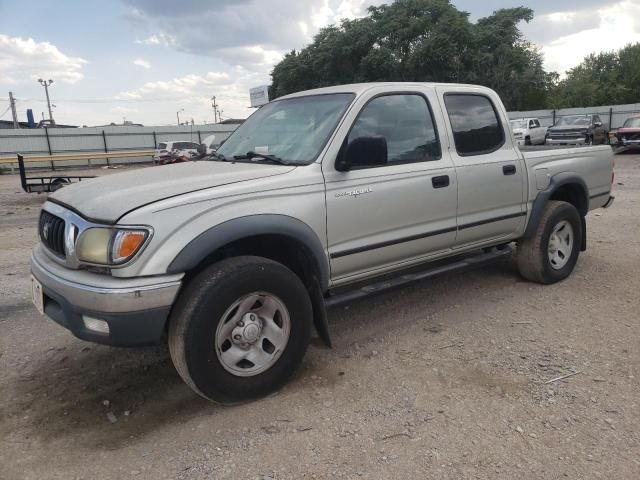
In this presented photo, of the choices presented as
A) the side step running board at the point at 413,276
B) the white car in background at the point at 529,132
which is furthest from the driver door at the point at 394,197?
the white car in background at the point at 529,132

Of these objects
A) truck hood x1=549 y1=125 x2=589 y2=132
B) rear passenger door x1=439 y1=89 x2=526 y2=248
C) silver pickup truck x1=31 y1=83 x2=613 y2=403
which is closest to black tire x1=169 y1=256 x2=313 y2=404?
silver pickup truck x1=31 y1=83 x2=613 y2=403

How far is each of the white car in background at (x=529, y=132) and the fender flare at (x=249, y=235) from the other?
85.1 ft

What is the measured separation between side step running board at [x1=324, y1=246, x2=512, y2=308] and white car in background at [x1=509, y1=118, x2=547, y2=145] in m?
24.2

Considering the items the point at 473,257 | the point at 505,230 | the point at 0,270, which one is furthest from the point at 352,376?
the point at 0,270

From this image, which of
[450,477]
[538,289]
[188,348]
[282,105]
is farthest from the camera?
[538,289]

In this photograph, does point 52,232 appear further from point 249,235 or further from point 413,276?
point 413,276

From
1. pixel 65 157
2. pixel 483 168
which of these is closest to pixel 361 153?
pixel 483 168

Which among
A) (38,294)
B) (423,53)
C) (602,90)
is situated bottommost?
(38,294)

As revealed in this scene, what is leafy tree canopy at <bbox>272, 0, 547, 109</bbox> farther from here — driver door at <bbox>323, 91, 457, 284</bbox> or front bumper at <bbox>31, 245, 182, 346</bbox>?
front bumper at <bbox>31, 245, 182, 346</bbox>

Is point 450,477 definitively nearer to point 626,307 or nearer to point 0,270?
point 626,307

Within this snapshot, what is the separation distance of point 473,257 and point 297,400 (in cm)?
222

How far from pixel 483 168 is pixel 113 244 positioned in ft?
9.49

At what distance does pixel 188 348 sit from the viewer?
106 inches

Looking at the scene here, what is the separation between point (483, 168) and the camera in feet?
13.7
